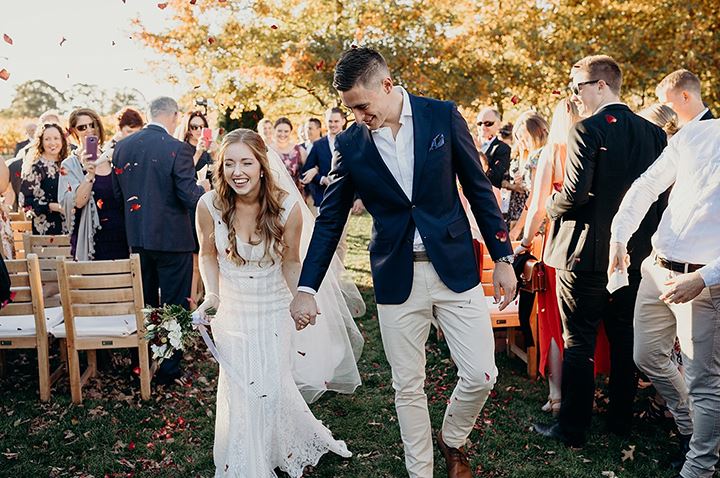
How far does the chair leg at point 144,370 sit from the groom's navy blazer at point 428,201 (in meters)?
2.25

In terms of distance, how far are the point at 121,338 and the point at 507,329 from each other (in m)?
3.39

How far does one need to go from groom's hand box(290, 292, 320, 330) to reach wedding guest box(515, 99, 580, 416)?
5.95 ft

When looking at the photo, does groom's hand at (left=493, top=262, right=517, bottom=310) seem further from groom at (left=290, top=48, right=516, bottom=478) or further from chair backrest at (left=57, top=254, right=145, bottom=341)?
chair backrest at (left=57, top=254, right=145, bottom=341)

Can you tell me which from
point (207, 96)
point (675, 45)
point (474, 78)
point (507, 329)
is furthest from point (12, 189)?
point (675, 45)

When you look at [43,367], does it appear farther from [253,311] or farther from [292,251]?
[292,251]

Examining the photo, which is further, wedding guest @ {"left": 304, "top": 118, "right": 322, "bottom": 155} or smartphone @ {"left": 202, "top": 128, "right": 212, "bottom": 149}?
wedding guest @ {"left": 304, "top": 118, "right": 322, "bottom": 155}

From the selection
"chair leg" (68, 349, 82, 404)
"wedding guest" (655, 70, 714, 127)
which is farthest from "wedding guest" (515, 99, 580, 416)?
"chair leg" (68, 349, 82, 404)

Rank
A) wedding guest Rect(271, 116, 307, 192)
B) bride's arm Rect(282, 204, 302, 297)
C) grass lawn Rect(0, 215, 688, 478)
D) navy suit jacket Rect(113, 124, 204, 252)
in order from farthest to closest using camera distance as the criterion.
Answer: wedding guest Rect(271, 116, 307, 192) → navy suit jacket Rect(113, 124, 204, 252) → grass lawn Rect(0, 215, 688, 478) → bride's arm Rect(282, 204, 302, 297)

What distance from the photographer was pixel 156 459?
4160 millimetres

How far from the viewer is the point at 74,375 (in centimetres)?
501

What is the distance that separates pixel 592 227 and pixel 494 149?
411 centimetres

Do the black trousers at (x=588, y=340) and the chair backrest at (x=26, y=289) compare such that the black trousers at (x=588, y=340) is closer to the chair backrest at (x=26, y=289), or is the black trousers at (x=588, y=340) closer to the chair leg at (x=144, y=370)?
the chair leg at (x=144, y=370)

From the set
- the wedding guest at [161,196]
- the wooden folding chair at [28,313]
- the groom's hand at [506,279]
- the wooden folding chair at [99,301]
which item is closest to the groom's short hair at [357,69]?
the groom's hand at [506,279]

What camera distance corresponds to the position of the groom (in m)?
3.18
